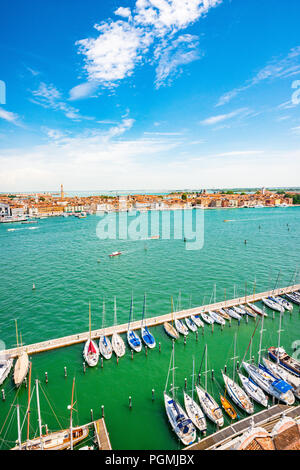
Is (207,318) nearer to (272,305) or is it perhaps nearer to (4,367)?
(272,305)

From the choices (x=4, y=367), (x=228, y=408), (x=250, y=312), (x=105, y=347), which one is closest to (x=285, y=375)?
(x=228, y=408)

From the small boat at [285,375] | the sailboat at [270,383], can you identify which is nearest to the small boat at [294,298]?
the small boat at [285,375]

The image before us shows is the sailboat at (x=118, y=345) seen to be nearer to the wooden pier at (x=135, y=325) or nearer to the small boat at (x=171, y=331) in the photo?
the wooden pier at (x=135, y=325)

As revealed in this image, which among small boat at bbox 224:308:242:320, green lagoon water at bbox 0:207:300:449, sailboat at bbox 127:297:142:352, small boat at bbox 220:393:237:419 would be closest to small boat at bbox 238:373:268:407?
green lagoon water at bbox 0:207:300:449

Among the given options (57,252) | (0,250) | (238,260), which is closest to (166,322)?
(238,260)

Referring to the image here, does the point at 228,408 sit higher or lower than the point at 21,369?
lower
